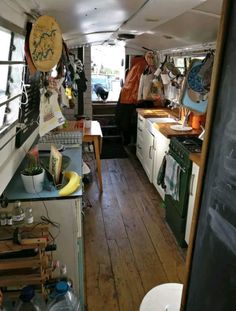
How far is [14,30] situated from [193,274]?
1475 millimetres

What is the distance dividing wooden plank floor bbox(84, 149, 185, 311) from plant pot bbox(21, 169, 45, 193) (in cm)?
102

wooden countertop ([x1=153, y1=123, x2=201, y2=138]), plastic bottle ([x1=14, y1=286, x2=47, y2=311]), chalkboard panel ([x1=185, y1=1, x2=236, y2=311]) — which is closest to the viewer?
chalkboard panel ([x1=185, y1=1, x2=236, y2=311])

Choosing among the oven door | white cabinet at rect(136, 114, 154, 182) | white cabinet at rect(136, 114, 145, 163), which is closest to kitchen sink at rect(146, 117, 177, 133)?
white cabinet at rect(136, 114, 154, 182)

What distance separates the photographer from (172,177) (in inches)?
113

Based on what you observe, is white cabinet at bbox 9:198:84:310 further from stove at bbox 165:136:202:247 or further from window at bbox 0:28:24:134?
stove at bbox 165:136:202:247

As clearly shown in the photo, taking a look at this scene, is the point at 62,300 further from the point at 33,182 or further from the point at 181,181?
the point at 181,181

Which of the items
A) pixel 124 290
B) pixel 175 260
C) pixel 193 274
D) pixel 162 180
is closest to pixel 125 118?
pixel 162 180

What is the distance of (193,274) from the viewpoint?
1.18 metres

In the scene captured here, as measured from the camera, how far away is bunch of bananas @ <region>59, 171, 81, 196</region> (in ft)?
5.64

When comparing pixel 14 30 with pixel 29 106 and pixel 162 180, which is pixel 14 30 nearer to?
pixel 29 106

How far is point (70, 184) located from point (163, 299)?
0.92 meters

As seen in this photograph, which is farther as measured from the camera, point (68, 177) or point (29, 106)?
point (29, 106)

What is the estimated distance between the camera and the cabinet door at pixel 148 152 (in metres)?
4.07

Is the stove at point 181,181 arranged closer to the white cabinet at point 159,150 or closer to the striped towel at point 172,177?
the striped towel at point 172,177
